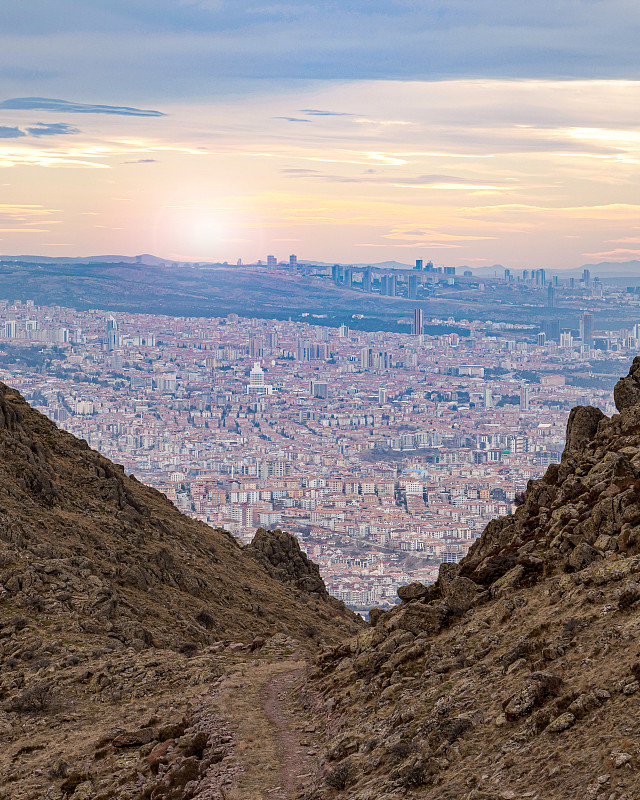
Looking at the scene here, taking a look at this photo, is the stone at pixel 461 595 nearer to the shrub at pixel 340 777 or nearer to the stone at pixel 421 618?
the stone at pixel 421 618

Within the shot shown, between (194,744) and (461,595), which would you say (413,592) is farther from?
(194,744)

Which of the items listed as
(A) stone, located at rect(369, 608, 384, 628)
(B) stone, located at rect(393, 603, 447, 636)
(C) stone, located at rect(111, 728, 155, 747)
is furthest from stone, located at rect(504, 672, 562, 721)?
(A) stone, located at rect(369, 608, 384, 628)

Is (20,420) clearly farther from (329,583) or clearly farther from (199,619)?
(329,583)

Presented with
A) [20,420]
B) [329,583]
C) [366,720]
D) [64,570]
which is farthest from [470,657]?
[329,583]

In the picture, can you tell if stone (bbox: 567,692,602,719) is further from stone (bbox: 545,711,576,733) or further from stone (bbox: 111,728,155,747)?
stone (bbox: 111,728,155,747)

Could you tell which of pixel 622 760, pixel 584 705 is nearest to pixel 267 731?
pixel 584 705

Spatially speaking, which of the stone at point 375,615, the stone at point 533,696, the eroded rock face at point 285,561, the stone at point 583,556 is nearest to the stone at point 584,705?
the stone at point 533,696
